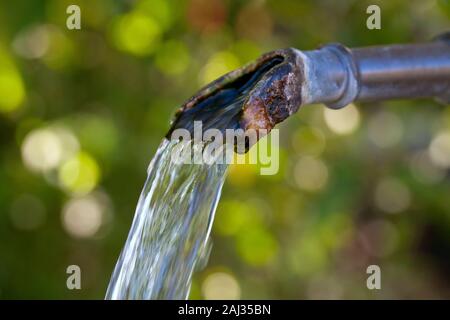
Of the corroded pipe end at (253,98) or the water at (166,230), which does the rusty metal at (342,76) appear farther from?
the water at (166,230)

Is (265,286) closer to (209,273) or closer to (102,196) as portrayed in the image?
(209,273)

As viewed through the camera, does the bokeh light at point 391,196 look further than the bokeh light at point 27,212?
Yes

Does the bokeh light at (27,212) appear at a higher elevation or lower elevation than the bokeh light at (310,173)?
lower

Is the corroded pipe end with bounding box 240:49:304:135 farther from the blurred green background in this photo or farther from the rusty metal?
the blurred green background

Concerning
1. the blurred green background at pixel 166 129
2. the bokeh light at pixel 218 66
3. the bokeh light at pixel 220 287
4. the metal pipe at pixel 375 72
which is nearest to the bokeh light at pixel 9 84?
the blurred green background at pixel 166 129

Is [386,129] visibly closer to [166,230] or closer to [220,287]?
[220,287]

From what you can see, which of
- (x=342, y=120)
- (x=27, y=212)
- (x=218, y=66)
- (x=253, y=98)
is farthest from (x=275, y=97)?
(x=27, y=212)
